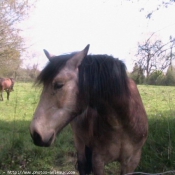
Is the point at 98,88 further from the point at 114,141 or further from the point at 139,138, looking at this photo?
the point at 139,138

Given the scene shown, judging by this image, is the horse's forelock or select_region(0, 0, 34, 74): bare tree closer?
the horse's forelock

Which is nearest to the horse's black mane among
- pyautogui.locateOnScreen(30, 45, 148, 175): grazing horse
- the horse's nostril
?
pyautogui.locateOnScreen(30, 45, 148, 175): grazing horse

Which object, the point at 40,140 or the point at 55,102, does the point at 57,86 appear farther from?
the point at 40,140

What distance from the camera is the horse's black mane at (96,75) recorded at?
2569mm

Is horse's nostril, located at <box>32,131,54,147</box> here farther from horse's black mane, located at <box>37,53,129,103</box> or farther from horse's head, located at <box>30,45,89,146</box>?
horse's black mane, located at <box>37,53,129,103</box>

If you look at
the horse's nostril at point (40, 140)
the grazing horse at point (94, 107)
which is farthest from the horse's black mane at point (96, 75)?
the horse's nostril at point (40, 140)

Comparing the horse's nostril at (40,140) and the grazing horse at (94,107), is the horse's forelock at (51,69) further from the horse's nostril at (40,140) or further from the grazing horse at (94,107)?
the horse's nostril at (40,140)

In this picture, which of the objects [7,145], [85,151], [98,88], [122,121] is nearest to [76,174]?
[85,151]

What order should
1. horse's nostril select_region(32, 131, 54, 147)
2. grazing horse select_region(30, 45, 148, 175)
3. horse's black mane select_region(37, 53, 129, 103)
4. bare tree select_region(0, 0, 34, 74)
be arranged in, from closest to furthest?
horse's nostril select_region(32, 131, 54, 147), grazing horse select_region(30, 45, 148, 175), horse's black mane select_region(37, 53, 129, 103), bare tree select_region(0, 0, 34, 74)

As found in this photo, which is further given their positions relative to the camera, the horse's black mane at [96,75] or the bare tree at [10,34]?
the bare tree at [10,34]

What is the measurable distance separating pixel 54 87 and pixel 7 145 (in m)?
3.64

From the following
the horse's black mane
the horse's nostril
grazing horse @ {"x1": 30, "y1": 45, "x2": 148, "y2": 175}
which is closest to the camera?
the horse's nostril

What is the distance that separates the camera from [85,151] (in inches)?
163

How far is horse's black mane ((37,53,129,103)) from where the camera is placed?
8.43ft
